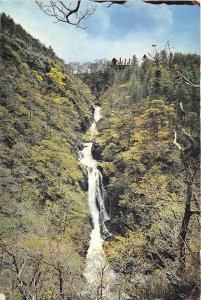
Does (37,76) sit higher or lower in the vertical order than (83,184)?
higher

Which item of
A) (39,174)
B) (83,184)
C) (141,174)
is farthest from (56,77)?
(39,174)

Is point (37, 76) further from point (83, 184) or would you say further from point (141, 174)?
point (141, 174)

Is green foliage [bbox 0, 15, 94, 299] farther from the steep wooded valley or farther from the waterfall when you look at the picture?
the waterfall

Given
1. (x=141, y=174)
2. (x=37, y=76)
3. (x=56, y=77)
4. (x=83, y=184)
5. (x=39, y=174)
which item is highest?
(x=56, y=77)

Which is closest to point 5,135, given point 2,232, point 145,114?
point 2,232

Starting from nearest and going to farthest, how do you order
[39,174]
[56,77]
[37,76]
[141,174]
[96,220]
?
[39,174] < [96,220] < [141,174] < [37,76] < [56,77]

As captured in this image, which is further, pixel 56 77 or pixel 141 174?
pixel 56 77

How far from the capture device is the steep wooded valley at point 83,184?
410 inches

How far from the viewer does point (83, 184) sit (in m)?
28.9

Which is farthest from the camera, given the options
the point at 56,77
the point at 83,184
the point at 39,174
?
the point at 56,77

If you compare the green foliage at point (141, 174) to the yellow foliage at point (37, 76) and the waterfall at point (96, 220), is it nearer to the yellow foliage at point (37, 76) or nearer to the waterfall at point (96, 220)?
the waterfall at point (96, 220)

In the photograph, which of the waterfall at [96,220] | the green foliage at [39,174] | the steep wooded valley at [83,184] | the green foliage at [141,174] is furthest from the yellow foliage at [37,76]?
the waterfall at [96,220]

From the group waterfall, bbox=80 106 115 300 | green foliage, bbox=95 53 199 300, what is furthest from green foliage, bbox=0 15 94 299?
green foliage, bbox=95 53 199 300

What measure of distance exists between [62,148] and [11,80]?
8943 millimetres
